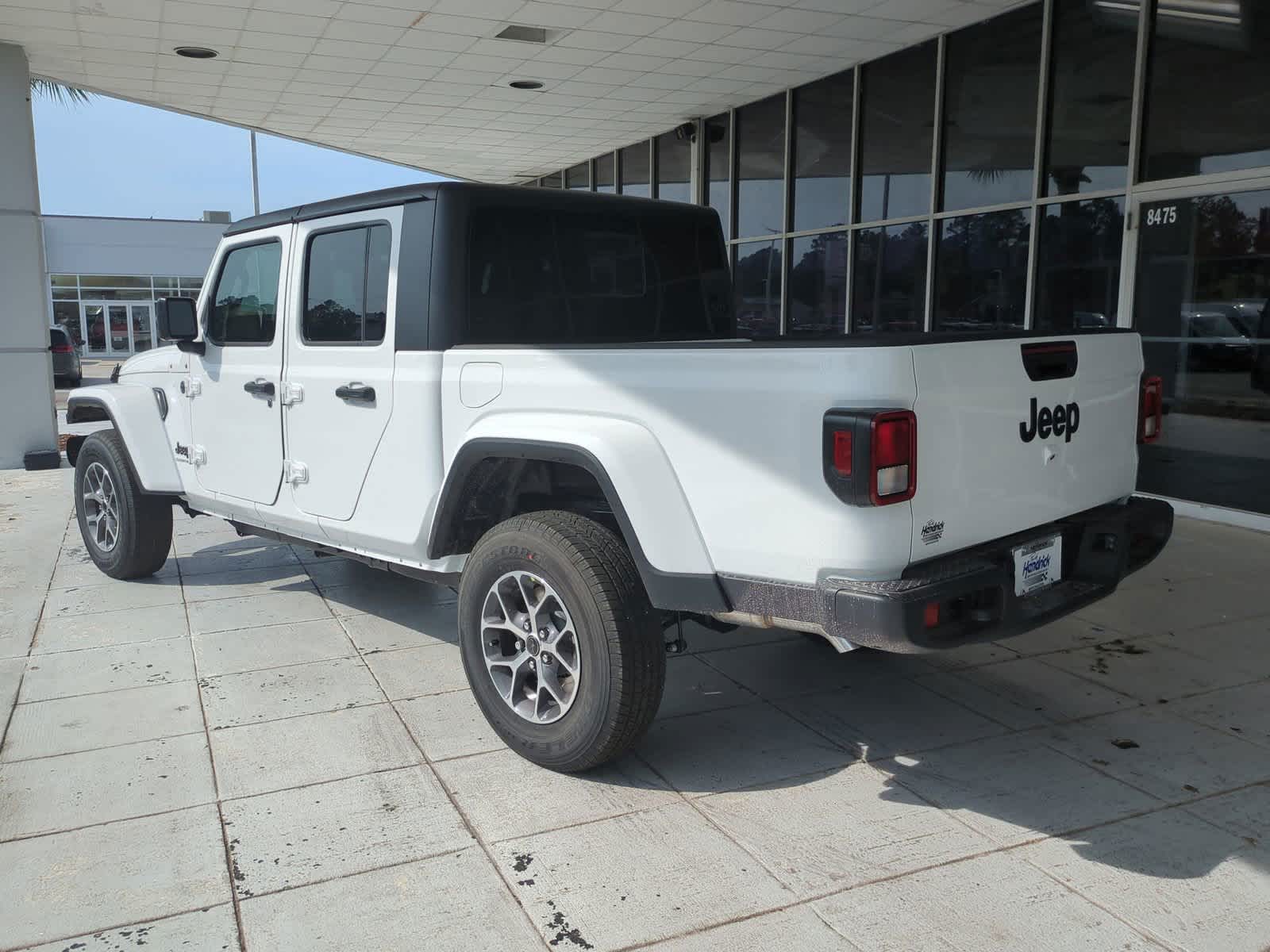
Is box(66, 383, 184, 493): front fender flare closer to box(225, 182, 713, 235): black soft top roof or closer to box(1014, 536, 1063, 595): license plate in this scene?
box(225, 182, 713, 235): black soft top roof

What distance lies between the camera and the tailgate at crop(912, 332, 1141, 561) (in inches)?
107

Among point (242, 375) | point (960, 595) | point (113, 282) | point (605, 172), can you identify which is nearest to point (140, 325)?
point (113, 282)

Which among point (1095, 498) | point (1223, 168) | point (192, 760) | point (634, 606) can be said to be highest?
point (1223, 168)

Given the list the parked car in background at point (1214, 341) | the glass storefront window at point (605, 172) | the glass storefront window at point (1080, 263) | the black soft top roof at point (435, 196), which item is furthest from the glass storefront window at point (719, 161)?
the black soft top roof at point (435, 196)

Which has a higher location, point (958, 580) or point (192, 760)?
point (958, 580)

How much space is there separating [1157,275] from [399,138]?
11.1 meters

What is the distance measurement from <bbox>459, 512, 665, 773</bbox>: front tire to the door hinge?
3.95 feet

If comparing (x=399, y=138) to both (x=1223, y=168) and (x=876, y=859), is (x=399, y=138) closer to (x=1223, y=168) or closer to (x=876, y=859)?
(x=1223, y=168)

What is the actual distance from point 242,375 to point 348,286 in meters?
0.95

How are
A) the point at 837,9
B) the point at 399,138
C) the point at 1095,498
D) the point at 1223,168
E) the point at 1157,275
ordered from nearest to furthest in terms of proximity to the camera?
1. the point at 1095,498
2. the point at 1223,168
3. the point at 1157,275
4. the point at 837,9
5. the point at 399,138

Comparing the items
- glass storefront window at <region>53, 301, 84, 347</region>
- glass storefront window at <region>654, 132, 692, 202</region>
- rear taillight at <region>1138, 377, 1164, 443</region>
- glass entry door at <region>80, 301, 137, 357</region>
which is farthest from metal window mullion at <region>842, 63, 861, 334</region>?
glass storefront window at <region>53, 301, 84, 347</region>

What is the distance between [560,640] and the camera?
325cm

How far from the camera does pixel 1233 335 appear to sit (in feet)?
24.3

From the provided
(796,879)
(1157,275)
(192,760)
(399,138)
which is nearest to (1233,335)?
(1157,275)
